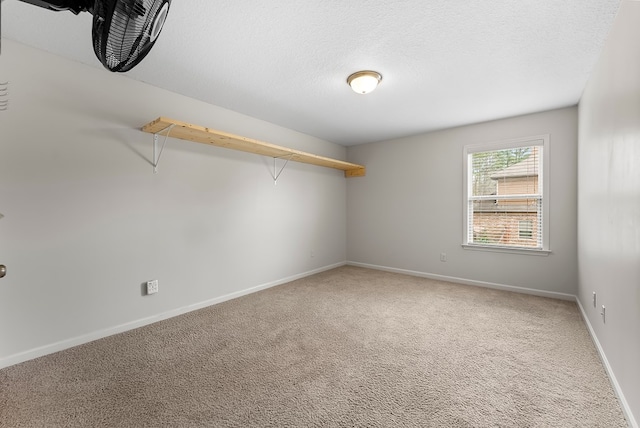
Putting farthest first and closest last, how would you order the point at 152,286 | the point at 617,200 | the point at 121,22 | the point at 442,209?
the point at 442,209, the point at 152,286, the point at 617,200, the point at 121,22

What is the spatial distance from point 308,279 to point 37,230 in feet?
9.85

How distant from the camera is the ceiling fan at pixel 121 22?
3.41 feet

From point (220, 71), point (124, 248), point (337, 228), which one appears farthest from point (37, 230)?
point (337, 228)

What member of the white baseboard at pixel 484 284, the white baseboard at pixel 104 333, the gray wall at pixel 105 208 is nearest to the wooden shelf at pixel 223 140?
the gray wall at pixel 105 208

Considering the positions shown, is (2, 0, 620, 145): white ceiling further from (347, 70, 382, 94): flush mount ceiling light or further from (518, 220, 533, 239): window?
(518, 220, 533, 239): window

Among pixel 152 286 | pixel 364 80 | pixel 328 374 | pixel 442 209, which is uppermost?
pixel 364 80

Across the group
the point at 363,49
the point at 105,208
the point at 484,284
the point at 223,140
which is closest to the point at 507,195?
the point at 484,284

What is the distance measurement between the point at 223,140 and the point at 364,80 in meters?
1.52

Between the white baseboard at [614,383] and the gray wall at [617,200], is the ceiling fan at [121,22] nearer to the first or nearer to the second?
the gray wall at [617,200]

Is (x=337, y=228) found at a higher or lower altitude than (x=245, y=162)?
lower

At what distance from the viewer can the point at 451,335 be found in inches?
102

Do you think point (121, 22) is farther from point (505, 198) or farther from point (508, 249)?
point (508, 249)

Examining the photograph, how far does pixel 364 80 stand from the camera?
8.55 ft

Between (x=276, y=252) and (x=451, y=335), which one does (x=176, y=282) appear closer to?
(x=276, y=252)
